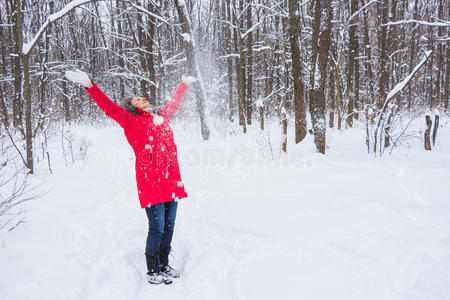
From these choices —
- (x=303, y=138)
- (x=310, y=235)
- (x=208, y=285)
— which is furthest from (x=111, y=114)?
(x=303, y=138)

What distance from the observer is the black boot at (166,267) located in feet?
8.40

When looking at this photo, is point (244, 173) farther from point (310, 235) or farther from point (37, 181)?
point (37, 181)

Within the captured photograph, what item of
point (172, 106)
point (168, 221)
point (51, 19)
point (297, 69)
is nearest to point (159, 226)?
point (168, 221)

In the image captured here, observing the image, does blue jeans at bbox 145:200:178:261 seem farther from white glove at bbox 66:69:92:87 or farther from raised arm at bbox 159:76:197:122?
white glove at bbox 66:69:92:87

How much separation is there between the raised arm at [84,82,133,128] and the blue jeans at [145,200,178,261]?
0.84 meters

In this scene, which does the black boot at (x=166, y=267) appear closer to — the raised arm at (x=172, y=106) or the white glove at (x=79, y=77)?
the raised arm at (x=172, y=106)

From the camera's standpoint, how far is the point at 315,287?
1937 millimetres

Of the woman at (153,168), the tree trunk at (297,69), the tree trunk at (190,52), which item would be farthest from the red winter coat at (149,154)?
the tree trunk at (190,52)

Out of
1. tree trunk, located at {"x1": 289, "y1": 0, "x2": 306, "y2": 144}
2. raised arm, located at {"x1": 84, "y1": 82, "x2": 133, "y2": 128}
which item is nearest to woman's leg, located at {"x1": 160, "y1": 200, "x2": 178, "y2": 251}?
raised arm, located at {"x1": 84, "y1": 82, "x2": 133, "y2": 128}

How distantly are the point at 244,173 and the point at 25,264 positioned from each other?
3.44 m

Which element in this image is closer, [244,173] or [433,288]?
[433,288]

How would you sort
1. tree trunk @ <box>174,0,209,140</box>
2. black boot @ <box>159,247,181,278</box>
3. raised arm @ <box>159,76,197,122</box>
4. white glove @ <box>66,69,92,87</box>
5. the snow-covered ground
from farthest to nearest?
1. tree trunk @ <box>174,0,209,140</box>
2. raised arm @ <box>159,76,197,122</box>
3. black boot @ <box>159,247,181,278</box>
4. white glove @ <box>66,69,92,87</box>
5. the snow-covered ground

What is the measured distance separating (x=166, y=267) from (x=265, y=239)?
3.39 feet

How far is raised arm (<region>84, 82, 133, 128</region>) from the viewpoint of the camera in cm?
216
